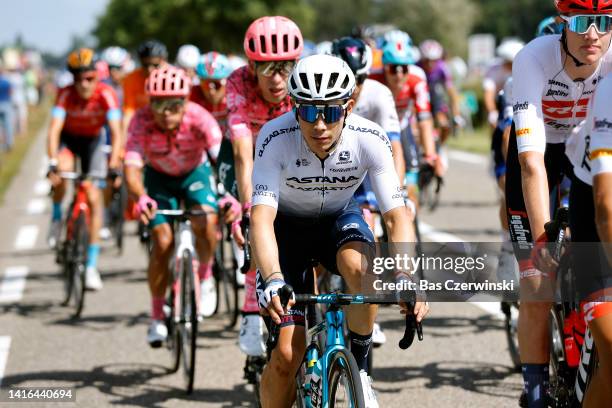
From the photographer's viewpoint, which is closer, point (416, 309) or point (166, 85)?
point (416, 309)

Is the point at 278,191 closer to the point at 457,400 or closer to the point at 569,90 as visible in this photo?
the point at 569,90

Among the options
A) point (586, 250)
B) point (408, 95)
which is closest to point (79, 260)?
point (408, 95)

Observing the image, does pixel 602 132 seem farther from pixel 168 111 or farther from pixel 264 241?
pixel 168 111

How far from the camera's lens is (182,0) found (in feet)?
253

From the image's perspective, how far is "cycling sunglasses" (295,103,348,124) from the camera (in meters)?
4.62

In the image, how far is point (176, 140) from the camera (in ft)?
25.6

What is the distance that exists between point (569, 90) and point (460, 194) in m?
12.7

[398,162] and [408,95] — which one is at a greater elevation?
[408,95]

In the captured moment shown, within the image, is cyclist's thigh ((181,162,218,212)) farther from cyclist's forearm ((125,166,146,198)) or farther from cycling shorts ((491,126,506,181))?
cycling shorts ((491,126,506,181))

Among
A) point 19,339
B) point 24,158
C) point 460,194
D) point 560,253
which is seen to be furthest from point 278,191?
point 24,158

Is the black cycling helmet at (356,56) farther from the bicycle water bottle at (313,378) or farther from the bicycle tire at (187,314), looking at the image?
the bicycle water bottle at (313,378)

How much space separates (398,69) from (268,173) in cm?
442

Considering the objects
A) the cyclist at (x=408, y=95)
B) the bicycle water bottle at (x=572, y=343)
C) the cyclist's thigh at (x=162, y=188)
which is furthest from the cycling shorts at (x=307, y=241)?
the cyclist at (x=408, y=95)

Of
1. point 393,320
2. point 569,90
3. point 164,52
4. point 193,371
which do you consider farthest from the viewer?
point 164,52
